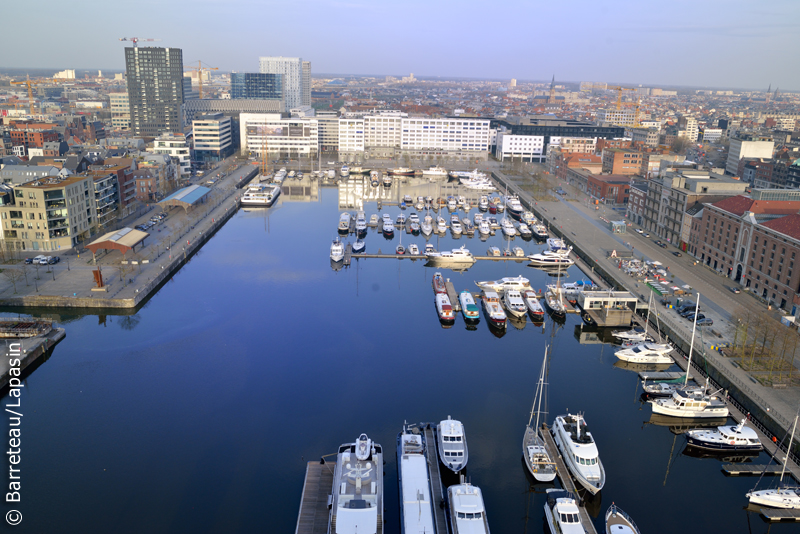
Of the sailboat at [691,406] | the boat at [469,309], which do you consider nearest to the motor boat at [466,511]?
the sailboat at [691,406]

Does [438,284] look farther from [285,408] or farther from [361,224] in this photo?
[285,408]

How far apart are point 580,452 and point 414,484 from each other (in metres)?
A: 4.39

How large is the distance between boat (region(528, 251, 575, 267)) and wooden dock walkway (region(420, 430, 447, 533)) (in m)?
18.1

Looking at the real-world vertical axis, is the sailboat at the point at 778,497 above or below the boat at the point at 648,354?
below

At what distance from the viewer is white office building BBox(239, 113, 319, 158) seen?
66188mm

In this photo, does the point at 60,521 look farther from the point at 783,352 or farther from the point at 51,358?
the point at 783,352

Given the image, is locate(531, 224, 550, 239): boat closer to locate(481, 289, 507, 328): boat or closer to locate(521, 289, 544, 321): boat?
locate(521, 289, 544, 321): boat

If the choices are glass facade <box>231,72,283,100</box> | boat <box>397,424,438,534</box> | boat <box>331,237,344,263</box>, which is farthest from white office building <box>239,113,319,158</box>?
boat <box>397,424,438,534</box>

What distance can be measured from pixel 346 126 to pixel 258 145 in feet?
36.0

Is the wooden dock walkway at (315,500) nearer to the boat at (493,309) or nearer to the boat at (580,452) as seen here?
the boat at (580,452)

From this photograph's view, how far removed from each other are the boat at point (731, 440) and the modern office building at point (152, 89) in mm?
71537

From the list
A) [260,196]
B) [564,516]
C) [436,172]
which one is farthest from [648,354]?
[436,172]

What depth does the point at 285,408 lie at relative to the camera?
694 inches

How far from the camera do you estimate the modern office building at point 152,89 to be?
73125mm
